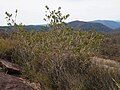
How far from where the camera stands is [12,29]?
446 inches

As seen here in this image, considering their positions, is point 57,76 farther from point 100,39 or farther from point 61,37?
point 100,39

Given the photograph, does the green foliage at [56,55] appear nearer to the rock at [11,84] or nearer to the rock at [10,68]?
the rock at [10,68]

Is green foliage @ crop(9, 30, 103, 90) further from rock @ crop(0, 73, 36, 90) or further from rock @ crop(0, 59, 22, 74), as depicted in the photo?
rock @ crop(0, 73, 36, 90)

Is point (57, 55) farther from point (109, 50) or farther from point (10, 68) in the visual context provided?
point (109, 50)

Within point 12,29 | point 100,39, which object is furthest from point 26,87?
point 12,29

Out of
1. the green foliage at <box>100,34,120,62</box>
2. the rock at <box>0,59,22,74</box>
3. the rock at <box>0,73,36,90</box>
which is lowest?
the green foliage at <box>100,34,120,62</box>

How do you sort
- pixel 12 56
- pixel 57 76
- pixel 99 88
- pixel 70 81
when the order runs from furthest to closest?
1. pixel 12 56
2. pixel 57 76
3. pixel 70 81
4. pixel 99 88

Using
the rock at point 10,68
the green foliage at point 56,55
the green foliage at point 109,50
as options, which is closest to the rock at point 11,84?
the green foliage at point 56,55

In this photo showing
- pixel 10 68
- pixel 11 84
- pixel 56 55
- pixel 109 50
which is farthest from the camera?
pixel 109 50

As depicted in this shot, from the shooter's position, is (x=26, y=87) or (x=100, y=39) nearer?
(x=26, y=87)

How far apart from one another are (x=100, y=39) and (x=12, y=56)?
9.59 feet

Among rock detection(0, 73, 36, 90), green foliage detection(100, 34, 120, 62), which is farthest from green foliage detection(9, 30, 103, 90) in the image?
rock detection(0, 73, 36, 90)

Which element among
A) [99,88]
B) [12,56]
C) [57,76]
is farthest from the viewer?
[12,56]

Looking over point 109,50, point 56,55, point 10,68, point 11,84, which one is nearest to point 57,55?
point 56,55
